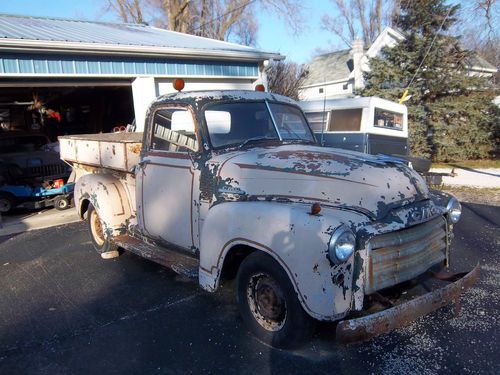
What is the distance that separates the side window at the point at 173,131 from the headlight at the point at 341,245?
1.87 meters

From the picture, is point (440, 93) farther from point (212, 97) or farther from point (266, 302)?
point (266, 302)

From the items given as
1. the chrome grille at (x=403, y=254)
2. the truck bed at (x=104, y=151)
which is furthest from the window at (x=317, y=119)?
the chrome grille at (x=403, y=254)

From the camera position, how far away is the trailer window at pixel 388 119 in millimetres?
10461

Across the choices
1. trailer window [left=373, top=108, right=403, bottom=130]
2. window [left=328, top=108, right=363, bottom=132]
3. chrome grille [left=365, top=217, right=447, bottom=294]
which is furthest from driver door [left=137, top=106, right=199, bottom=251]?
trailer window [left=373, top=108, right=403, bottom=130]

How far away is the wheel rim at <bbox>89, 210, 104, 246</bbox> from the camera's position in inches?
241

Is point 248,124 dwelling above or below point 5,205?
above

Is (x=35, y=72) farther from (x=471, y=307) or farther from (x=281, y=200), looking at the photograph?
(x=471, y=307)

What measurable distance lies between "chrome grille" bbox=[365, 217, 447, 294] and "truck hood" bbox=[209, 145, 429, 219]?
218mm

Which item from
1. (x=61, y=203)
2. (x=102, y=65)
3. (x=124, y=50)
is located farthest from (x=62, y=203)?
(x=124, y=50)

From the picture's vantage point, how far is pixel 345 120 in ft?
34.6

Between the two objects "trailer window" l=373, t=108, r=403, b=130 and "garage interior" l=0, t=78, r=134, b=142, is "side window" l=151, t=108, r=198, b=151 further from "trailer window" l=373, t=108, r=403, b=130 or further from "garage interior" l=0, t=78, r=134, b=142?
"garage interior" l=0, t=78, r=134, b=142

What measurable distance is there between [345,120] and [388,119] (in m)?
1.20

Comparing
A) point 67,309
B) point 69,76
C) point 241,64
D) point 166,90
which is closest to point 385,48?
point 241,64

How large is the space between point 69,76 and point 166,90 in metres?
2.54
